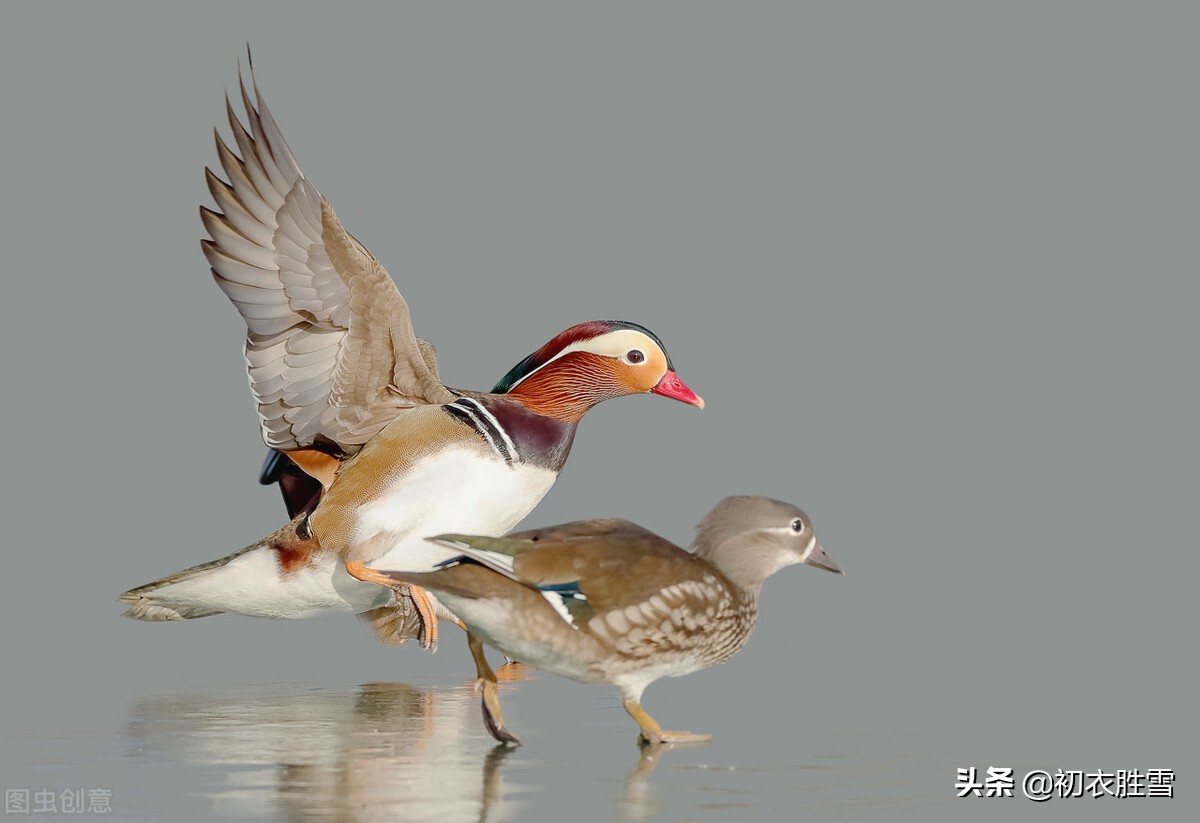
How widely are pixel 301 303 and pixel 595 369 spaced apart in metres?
1.67

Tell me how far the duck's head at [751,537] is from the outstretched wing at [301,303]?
2.39 m

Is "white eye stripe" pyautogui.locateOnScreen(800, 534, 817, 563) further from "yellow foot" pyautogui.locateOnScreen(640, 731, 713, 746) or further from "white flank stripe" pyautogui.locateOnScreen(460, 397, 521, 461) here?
"white flank stripe" pyautogui.locateOnScreen(460, 397, 521, 461)

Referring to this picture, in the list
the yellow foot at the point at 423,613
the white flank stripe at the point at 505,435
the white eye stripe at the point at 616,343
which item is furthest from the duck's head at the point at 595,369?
the yellow foot at the point at 423,613

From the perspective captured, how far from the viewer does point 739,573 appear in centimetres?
786

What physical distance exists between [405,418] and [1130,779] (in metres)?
4.42

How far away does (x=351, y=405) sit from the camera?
9609 millimetres

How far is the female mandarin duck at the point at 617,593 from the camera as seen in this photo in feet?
23.6

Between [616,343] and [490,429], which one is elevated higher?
[616,343]

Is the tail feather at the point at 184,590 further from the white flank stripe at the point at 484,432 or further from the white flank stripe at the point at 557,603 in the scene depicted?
the white flank stripe at the point at 557,603

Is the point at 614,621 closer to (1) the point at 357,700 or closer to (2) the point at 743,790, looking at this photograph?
(2) the point at 743,790

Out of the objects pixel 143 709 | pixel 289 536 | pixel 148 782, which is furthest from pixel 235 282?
pixel 148 782

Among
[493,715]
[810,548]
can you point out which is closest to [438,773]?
[493,715]

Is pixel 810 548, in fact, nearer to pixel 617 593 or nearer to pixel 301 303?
pixel 617 593

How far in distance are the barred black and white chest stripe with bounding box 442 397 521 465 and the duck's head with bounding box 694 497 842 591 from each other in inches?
A: 69.4
